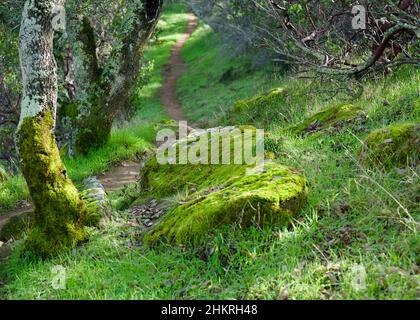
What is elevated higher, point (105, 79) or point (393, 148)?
point (393, 148)

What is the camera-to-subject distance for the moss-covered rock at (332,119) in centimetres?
769

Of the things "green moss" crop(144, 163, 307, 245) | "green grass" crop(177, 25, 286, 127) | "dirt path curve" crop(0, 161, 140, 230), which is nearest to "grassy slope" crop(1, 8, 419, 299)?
"green moss" crop(144, 163, 307, 245)

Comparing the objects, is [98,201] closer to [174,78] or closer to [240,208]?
[240,208]

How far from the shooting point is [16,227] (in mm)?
7605

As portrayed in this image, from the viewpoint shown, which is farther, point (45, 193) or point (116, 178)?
point (116, 178)

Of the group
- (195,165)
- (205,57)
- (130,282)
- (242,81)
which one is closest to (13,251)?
(130,282)

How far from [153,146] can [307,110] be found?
15.6 ft

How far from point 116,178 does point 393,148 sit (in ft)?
20.8

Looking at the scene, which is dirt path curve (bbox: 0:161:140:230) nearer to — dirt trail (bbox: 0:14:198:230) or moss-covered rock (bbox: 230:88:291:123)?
dirt trail (bbox: 0:14:198:230)

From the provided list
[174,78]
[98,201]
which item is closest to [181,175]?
[98,201]

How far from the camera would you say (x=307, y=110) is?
32.8 ft

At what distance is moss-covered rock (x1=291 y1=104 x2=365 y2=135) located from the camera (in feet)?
25.2

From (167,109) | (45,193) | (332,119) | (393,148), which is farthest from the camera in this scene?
(167,109)
